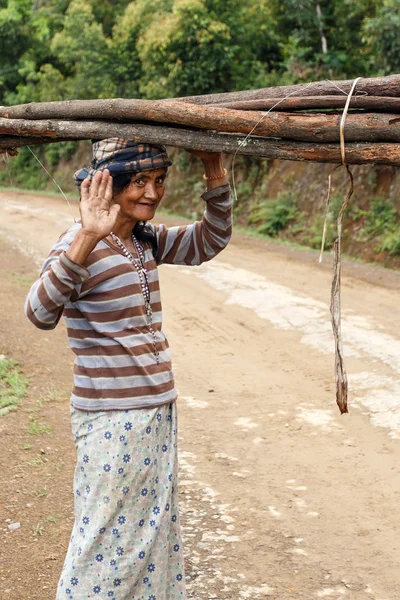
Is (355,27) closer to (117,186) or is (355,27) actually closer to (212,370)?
(212,370)

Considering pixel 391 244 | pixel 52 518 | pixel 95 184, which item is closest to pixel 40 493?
pixel 52 518

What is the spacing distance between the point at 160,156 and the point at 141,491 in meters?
1.18

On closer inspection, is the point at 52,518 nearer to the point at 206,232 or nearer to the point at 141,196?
the point at 206,232

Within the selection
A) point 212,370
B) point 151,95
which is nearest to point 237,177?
point 151,95

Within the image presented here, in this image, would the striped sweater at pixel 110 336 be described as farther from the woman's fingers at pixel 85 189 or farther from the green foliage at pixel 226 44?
the green foliage at pixel 226 44

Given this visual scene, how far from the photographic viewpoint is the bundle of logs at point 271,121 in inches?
102

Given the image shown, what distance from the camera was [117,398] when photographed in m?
2.76

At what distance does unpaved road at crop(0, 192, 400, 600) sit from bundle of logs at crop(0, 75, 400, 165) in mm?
1951

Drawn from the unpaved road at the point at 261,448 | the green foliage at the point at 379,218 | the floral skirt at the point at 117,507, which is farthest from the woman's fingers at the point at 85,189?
the green foliage at the point at 379,218

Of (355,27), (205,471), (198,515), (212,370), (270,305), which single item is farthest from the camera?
(355,27)

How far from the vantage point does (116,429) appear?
9.05 feet

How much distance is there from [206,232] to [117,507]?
3.68 ft

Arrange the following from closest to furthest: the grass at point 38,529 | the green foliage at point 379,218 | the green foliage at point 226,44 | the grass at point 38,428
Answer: the grass at point 38,529 → the grass at point 38,428 → the green foliage at point 379,218 → the green foliage at point 226,44

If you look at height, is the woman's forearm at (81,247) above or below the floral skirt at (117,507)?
above
